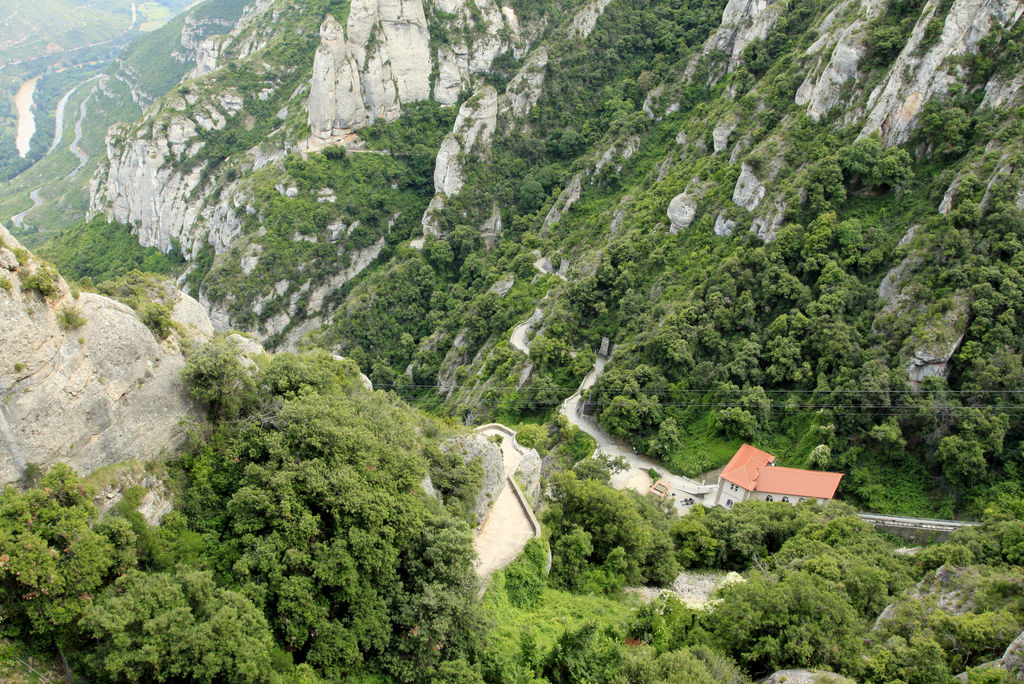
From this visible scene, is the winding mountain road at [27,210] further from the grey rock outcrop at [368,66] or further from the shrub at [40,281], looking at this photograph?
the shrub at [40,281]

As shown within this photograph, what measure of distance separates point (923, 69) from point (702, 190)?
21.0 meters

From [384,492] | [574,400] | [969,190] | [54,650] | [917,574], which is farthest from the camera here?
[574,400]

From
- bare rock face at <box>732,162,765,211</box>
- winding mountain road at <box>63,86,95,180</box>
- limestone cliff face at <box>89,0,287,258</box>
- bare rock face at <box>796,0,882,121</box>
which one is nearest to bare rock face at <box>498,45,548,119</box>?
limestone cliff face at <box>89,0,287,258</box>

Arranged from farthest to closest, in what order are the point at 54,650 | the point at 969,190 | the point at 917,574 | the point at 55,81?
the point at 55,81, the point at 969,190, the point at 917,574, the point at 54,650

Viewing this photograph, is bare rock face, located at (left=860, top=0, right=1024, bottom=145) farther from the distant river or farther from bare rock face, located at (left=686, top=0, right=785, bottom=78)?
the distant river

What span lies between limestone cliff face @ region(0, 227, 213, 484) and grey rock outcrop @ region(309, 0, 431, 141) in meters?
81.3

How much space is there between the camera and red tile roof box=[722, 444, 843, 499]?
1836 inches

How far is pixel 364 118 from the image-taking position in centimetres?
10062

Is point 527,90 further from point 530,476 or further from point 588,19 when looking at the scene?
point 530,476

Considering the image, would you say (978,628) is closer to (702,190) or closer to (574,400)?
(574,400)

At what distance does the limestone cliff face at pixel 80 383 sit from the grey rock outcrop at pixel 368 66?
81.3 m

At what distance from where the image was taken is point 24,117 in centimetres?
18162

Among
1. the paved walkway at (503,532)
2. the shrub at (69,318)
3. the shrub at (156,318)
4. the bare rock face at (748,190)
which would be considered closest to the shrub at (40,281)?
the shrub at (69,318)

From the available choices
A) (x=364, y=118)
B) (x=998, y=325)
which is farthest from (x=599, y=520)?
(x=364, y=118)
